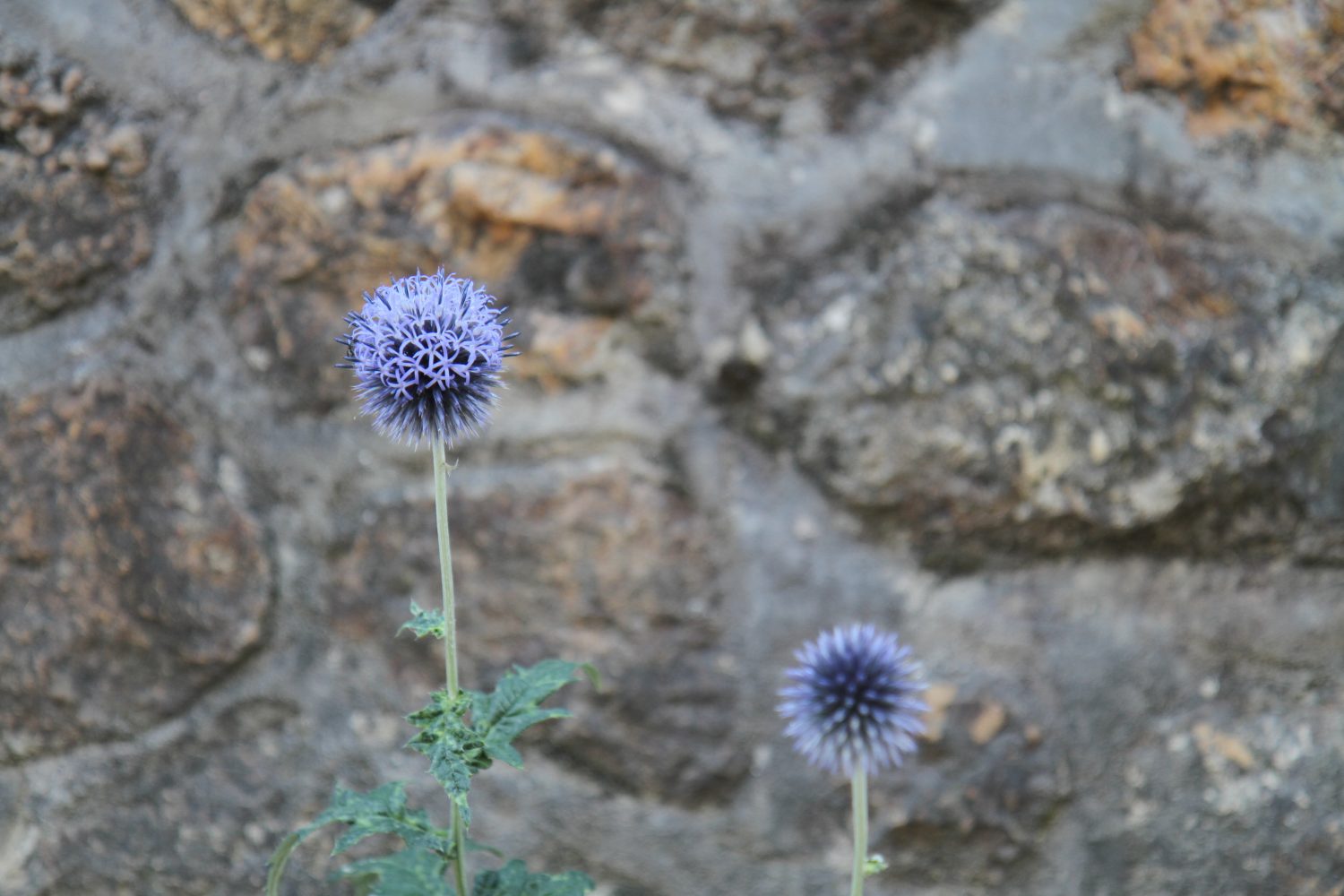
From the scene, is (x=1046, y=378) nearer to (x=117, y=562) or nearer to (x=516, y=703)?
(x=516, y=703)

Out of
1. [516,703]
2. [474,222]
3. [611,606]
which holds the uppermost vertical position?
[474,222]

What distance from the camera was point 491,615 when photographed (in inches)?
63.2

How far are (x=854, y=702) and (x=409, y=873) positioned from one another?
1.71 feet

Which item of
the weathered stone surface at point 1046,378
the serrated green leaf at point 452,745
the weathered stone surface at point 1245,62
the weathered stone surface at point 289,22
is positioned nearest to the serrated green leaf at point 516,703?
the serrated green leaf at point 452,745

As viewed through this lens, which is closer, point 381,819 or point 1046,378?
point 381,819

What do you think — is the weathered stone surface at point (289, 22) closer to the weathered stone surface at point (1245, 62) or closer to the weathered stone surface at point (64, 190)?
the weathered stone surface at point (64, 190)

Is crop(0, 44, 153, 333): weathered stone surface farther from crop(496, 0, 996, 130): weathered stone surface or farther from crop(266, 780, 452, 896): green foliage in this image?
crop(266, 780, 452, 896): green foliage

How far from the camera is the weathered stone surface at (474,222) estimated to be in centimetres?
158

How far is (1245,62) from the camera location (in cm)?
158

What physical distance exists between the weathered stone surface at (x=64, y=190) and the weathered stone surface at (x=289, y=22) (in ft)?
0.59

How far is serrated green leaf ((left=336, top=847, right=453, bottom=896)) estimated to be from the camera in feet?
4.13

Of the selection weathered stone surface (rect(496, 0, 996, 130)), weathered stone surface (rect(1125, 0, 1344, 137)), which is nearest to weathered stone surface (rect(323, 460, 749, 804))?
weathered stone surface (rect(496, 0, 996, 130))

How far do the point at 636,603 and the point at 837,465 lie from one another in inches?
12.8

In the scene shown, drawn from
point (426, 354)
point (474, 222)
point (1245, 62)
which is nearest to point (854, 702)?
point (426, 354)
